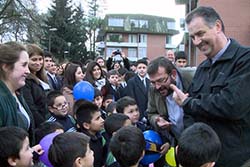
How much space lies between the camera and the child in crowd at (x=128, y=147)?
11.3ft

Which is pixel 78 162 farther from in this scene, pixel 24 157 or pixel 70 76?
pixel 70 76

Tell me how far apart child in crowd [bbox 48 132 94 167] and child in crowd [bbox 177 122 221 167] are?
855 millimetres

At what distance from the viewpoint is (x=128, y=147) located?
11.4 ft

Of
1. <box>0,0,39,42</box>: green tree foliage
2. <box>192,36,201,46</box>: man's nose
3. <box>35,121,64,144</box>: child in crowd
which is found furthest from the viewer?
<box>0,0,39,42</box>: green tree foliage

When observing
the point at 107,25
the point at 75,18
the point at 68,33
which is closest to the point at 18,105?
the point at 68,33

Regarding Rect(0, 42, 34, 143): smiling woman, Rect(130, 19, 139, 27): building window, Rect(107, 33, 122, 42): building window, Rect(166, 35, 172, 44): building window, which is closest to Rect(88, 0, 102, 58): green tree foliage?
Rect(107, 33, 122, 42): building window

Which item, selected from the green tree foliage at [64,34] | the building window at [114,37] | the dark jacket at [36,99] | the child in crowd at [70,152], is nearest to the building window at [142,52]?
the building window at [114,37]

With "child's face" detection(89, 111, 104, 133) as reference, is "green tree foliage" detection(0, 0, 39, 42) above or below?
above

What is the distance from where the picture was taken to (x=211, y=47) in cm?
312

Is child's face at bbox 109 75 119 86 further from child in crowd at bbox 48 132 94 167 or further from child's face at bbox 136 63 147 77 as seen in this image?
child in crowd at bbox 48 132 94 167

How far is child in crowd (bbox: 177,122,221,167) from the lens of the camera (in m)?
2.77

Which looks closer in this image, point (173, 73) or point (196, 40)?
point (196, 40)

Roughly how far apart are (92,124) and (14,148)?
164 centimetres

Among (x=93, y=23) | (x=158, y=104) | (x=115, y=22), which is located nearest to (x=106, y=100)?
(x=158, y=104)
